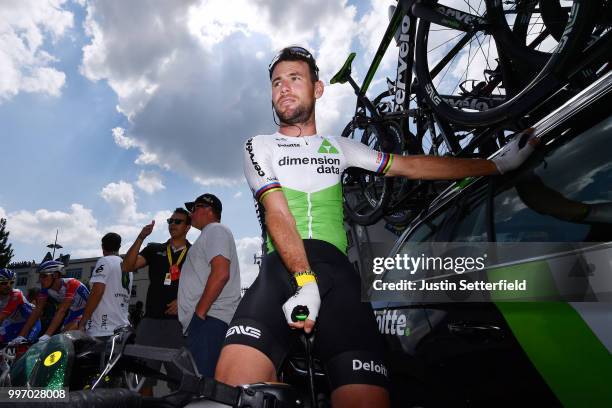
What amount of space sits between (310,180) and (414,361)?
1.03 m

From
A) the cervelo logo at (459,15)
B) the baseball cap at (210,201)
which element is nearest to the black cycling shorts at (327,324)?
the baseball cap at (210,201)

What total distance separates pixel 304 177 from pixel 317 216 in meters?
0.19

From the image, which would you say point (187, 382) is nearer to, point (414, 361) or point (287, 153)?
point (287, 153)

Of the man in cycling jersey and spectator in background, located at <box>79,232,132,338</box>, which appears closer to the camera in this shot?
the man in cycling jersey

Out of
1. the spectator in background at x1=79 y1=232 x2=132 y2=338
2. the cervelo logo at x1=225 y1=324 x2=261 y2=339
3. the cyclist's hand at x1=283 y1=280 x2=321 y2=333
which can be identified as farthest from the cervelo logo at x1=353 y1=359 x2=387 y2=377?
the spectator in background at x1=79 y1=232 x2=132 y2=338

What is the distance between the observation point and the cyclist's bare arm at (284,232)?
1639 millimetres

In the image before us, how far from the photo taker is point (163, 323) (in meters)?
4.36

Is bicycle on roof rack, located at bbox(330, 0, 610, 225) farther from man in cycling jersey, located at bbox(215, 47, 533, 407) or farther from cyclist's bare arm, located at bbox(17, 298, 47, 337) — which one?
cyclist's bare arm, located at bbox(17, 298, 47, 337)

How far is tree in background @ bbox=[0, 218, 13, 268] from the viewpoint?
3500 cm

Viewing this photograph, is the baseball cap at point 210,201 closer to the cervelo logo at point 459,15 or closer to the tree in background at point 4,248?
the cervelo logo at point 459,15

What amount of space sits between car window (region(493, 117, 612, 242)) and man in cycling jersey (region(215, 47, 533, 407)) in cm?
18

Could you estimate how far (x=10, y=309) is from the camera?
294 inches

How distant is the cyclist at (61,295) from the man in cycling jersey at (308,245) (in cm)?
514

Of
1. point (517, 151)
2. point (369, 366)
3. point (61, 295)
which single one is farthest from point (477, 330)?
point (61, 295)
